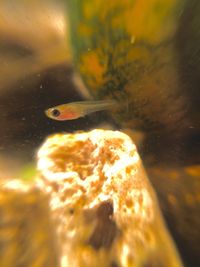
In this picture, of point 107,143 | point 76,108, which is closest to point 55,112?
point 76,108

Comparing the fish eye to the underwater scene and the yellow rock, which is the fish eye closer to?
the underwater scene

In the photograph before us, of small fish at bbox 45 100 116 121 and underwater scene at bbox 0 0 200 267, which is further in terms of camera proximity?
small fish at bbox 45 100 116 121

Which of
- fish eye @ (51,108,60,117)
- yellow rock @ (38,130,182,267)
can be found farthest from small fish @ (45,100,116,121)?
yellow rock @ (38,130,182,267)

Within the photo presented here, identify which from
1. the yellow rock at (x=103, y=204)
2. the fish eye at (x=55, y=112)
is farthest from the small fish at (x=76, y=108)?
the yellow rock at (x=103, y=204)

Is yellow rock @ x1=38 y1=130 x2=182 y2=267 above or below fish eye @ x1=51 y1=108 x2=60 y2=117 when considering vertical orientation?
below

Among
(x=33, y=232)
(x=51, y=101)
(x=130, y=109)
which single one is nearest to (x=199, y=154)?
(x=130, y=109)

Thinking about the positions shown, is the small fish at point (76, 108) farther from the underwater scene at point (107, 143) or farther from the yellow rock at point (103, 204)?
the yellow rock at point (103, 204)

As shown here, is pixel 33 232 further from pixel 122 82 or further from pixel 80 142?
pixel 122 82

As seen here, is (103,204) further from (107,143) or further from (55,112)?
(55,112)
